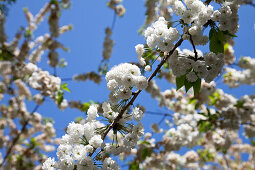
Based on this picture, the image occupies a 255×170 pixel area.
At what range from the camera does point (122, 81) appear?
1174mm

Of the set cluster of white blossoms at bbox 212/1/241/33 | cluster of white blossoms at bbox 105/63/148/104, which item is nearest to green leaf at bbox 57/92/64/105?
cluster of white blossoms at bbox 105/63/148/104

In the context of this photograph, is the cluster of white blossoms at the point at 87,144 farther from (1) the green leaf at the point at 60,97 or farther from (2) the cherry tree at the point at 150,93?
(1) the green leaf at the point at 60,97

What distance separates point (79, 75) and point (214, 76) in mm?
5029

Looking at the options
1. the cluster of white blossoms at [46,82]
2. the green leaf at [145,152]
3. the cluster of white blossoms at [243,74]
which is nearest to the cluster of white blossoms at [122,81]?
the cluster of white blossoms at [46,82]

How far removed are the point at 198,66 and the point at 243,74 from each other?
15.4ft

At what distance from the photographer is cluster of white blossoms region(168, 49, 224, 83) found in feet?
4.00

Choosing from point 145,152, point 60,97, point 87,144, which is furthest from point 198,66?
point 145,152

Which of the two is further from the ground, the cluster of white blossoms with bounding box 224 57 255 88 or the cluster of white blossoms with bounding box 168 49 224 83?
the cluster of white blossoms with bounding box 224 57 255 88

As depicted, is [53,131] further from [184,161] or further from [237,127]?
[237,127]

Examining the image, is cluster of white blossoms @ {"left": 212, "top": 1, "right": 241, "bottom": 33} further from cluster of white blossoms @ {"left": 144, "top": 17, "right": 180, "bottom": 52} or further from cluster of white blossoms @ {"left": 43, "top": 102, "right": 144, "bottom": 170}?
cluster of white blossoms @ {"left": 43, "top": 102, "right": 144, "bottom": 170}

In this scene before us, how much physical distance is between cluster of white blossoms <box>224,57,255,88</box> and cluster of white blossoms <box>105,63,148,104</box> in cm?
420

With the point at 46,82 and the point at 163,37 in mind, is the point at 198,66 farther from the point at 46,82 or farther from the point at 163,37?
the point at 46,82

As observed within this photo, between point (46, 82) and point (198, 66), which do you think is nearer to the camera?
point (198, 66)

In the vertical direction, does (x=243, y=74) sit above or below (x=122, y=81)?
above
